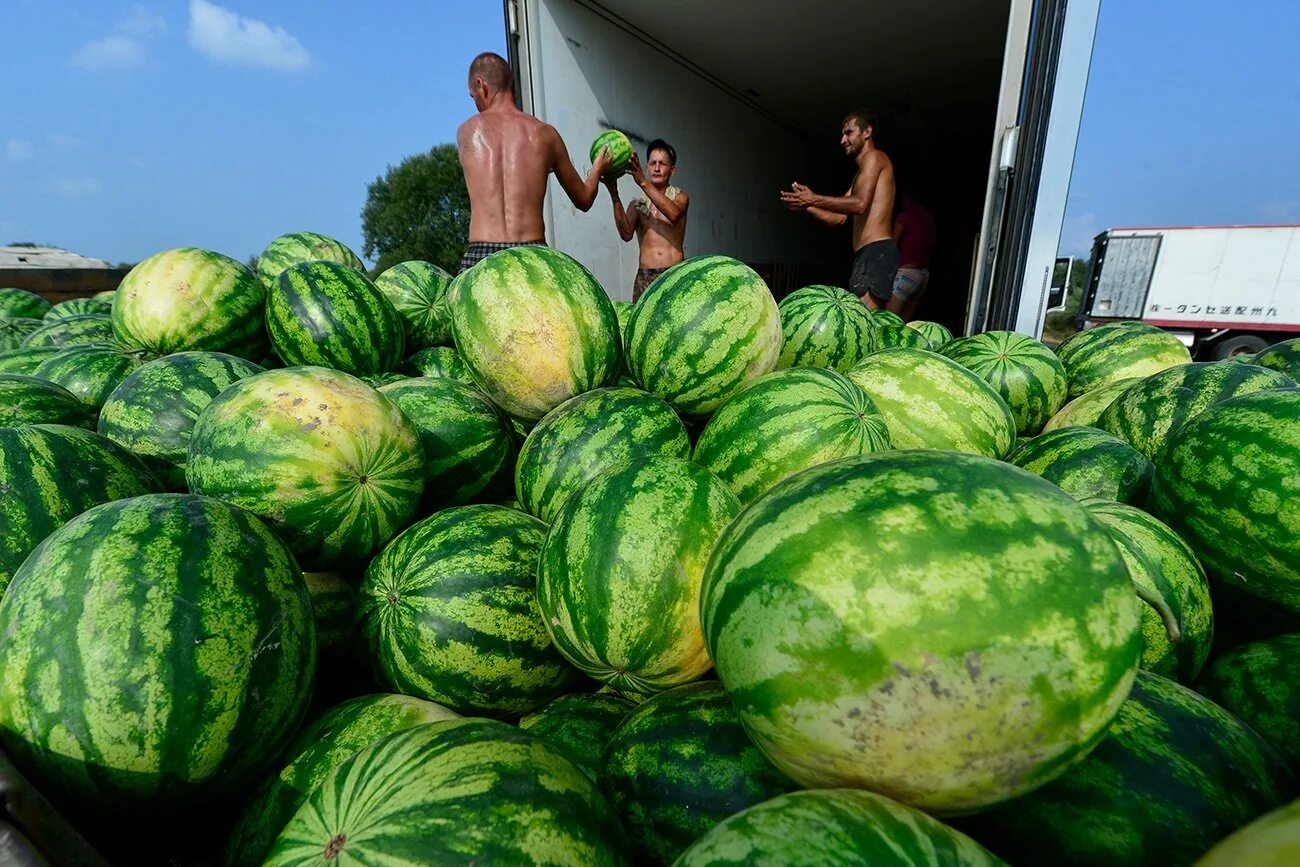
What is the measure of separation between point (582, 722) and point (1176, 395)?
7.52ft

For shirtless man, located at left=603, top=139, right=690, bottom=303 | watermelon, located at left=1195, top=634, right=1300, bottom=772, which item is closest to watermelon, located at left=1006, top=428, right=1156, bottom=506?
watermelon, located at left=1195, top=634, right=1300, bottom=772

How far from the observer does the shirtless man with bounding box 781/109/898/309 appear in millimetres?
7332

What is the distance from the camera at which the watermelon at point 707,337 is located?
88.0 inches

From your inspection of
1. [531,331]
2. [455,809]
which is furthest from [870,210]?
[455,809]

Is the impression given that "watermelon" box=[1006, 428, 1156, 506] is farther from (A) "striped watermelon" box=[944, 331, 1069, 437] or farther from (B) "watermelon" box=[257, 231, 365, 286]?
(B) "watermelon" box=[257, 231, 365, 286]

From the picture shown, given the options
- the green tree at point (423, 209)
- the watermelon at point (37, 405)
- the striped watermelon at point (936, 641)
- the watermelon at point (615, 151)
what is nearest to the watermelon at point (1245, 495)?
the striped watermelon at point (936, 641)

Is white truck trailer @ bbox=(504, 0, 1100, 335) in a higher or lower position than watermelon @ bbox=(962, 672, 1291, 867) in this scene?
higher

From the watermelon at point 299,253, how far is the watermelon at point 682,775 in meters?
3.73

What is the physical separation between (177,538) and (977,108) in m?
15.4

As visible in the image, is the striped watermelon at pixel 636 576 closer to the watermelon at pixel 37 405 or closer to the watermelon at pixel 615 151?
the watermelon at pixel 37 405

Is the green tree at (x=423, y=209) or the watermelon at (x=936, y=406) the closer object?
the watermelon at (x=936, y=406)

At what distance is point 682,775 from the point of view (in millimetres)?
1212

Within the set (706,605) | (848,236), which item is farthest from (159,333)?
(848,236)

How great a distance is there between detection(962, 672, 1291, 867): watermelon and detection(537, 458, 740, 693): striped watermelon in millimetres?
623
